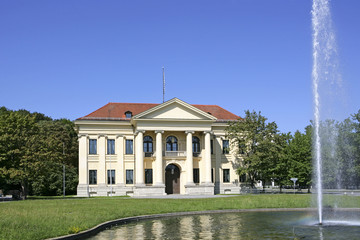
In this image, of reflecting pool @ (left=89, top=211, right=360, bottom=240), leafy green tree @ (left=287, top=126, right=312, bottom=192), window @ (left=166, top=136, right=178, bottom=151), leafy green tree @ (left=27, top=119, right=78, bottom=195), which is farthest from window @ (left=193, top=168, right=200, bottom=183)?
reflecting pool @ (left=89, top=211, right=360, bottom=240)

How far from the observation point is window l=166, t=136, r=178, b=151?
Answer: 201ft

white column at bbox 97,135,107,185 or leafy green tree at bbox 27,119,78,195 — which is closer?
leafy green tree at bbox 27,119,78,195

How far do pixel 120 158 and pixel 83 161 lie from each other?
5336mm

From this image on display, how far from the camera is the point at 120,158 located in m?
60.7

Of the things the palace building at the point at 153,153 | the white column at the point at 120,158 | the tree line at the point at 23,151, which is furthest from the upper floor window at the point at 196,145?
the tree line at the point at 23,151

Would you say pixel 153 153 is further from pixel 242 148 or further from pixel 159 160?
pixel 242 148

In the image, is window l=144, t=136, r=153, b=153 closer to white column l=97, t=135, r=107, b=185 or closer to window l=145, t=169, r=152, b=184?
window l=145, t=169, r=152, b=184

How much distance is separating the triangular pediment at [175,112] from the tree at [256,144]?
16.4 feet

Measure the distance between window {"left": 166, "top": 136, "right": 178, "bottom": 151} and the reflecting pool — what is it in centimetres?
3448

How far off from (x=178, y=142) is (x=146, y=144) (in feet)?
15.7

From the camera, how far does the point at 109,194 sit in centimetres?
5894

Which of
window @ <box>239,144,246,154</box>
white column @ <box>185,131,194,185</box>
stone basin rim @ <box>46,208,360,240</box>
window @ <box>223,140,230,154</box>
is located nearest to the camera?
stone basin rim @ <box>46,208,360,240</box>

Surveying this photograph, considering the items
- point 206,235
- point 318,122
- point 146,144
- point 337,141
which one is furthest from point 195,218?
point 146,144

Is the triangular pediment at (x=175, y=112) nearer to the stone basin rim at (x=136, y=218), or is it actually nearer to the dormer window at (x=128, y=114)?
the dormer window at (x=128, y=114)
